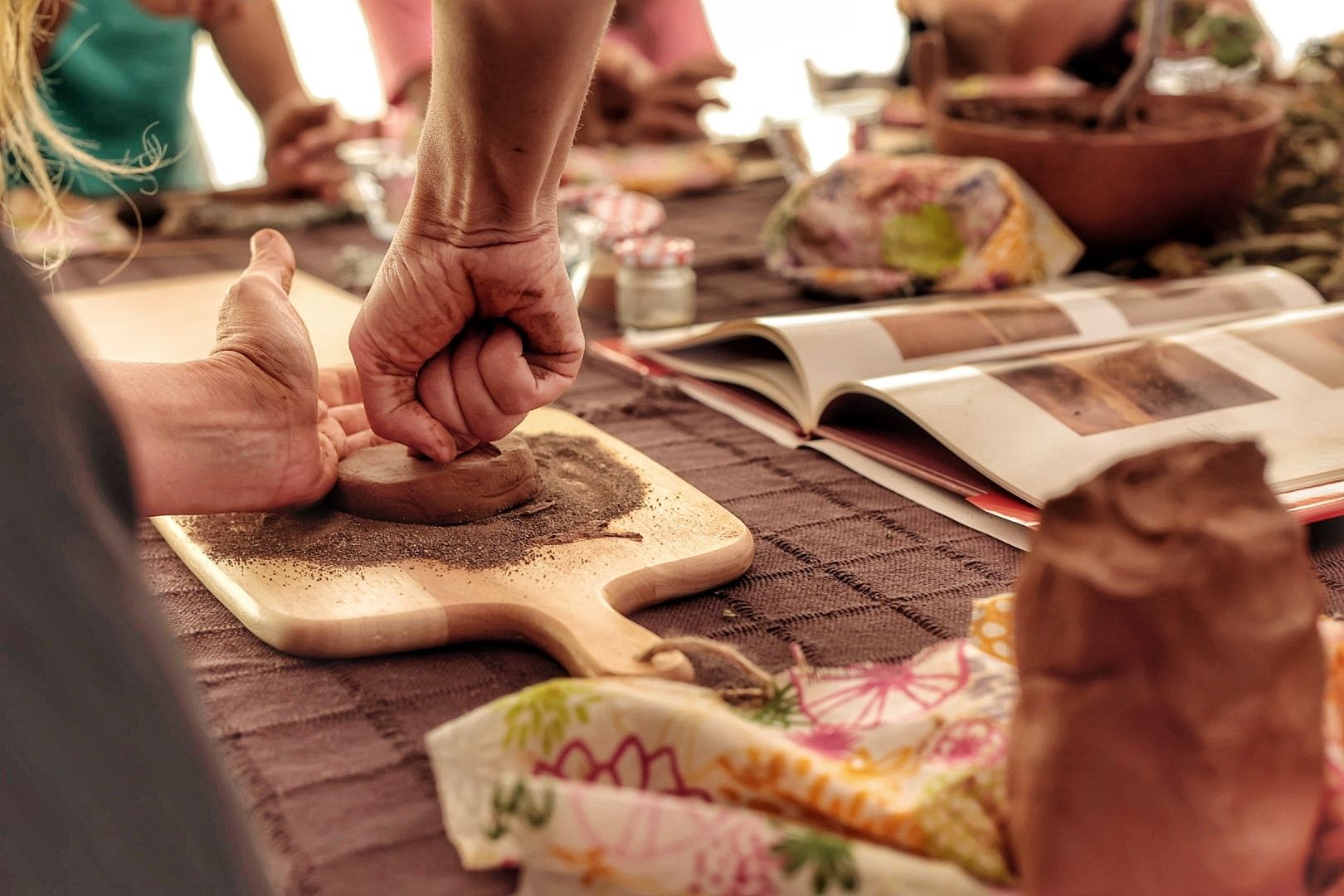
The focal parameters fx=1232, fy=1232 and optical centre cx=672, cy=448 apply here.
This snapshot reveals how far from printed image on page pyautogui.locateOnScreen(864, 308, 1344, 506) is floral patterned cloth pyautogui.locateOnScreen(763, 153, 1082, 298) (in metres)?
0.32

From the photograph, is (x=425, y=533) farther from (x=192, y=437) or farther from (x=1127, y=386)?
(x=1127, y=386)

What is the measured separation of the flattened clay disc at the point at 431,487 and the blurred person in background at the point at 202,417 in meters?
0.02

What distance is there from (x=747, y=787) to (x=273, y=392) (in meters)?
0.41

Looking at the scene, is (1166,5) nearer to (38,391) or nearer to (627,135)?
(627,135)

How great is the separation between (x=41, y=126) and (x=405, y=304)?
35 centimetres

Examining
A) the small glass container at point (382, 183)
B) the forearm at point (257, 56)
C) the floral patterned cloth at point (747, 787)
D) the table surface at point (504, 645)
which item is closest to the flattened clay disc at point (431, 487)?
the table surface at point (504, 645)

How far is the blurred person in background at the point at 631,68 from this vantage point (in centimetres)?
200

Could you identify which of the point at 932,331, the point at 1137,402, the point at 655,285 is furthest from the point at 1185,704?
the point at 655,285

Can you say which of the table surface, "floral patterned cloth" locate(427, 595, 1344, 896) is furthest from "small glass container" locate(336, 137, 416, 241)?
"floral patterned cloth" locate(427, 595, 1344, 896)

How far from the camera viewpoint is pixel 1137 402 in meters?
→ 0.90

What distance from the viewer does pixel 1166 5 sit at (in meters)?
1.29

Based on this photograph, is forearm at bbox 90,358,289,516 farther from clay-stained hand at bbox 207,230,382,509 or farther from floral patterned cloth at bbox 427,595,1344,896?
floral patterned cloth at bbox 427,595,1344,896

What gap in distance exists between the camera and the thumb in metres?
0.86

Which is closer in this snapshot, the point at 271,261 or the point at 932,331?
the point at 271,261
